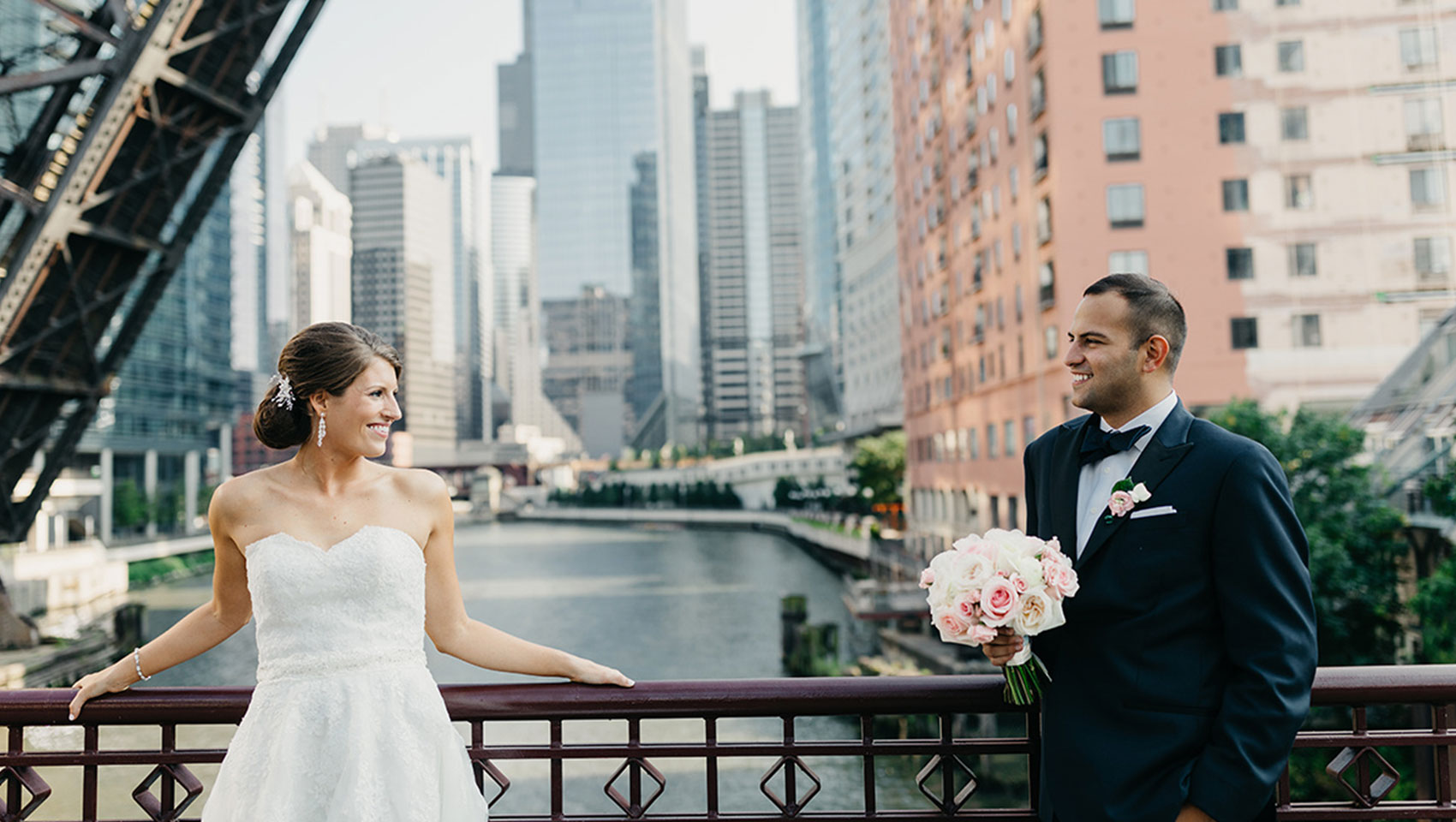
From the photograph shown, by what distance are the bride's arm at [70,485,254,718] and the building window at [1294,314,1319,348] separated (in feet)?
87.0

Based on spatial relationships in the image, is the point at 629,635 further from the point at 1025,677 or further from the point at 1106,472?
the point at 1106,472

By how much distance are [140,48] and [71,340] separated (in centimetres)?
377

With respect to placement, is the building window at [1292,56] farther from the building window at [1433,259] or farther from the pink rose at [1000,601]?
the pink rose at [1000,601]

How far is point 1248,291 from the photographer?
24172mm

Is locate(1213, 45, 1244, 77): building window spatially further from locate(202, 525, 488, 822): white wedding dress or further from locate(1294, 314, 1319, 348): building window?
locate(202, 525, 488, 822): white wedding dress

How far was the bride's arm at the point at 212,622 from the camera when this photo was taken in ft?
7.61

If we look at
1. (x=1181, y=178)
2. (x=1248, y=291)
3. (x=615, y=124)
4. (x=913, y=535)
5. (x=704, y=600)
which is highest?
(x=615, y=124)

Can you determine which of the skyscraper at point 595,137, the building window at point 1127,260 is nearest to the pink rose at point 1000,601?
the building window at point 1127,260

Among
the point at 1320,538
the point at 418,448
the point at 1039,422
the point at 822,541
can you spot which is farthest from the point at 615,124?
the point at 1320,538

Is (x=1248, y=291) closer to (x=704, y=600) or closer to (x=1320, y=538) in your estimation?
(x=1320, y=538)

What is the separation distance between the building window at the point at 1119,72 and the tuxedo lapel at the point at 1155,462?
25.9 meters

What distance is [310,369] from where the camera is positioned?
232cm

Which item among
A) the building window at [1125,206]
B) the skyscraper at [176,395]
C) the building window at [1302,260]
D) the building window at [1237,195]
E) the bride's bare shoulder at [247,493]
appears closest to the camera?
the bride's bare shoulder at [247,493]

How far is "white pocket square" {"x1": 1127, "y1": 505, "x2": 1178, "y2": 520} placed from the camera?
6.63 feet
